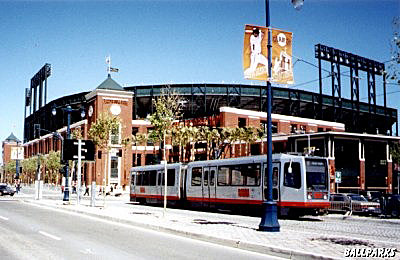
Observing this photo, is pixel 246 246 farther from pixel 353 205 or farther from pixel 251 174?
pixel 353 205

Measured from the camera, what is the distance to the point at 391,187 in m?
71.4

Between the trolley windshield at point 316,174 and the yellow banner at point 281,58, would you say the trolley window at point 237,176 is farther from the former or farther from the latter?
the yellow banner at point 281,58

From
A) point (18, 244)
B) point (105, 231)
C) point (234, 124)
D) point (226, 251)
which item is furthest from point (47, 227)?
point (234, 124)

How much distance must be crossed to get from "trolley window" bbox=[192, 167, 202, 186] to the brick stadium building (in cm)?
2223

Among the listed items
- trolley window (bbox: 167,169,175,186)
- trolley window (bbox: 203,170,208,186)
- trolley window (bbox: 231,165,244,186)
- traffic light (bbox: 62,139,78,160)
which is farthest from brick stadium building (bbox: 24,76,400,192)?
trolley window (bbox: 231,165,244,186)

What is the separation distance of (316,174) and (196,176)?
9644mm

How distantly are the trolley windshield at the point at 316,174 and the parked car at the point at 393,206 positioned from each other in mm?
5287

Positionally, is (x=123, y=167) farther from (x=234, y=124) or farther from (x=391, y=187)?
(x=391, y=187)

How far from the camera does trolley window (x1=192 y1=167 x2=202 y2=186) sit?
30.7m

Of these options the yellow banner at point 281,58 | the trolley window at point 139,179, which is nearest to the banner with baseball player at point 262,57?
the yellow banner at point 281,58

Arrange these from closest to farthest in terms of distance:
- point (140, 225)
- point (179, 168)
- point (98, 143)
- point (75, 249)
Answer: point (75, 249) → point (140, 225) → point (179, 168) → point (98, 143)

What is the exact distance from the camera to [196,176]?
31.1 metres

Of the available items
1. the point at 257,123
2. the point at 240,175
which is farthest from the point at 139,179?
the point at 257,123

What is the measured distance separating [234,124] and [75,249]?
67.5 meters
